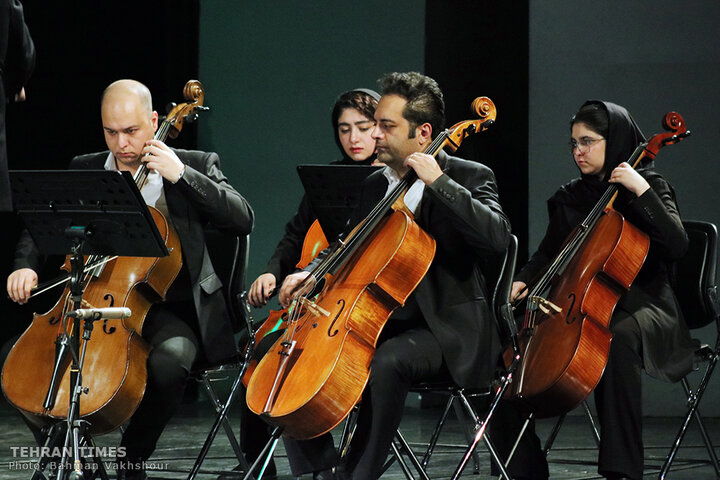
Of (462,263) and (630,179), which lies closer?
(462,263)

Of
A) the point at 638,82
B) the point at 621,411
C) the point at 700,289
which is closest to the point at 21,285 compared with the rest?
the point at 621,411

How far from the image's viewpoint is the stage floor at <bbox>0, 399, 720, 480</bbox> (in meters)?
3.68

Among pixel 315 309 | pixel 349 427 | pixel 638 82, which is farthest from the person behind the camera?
pixel 638 82

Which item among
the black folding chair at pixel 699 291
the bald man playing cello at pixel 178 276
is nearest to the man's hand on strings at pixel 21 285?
the bald man playing cello at pixel 178 276

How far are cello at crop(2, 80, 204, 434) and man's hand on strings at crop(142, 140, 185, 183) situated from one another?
132mm

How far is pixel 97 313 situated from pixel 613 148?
71.5 inches

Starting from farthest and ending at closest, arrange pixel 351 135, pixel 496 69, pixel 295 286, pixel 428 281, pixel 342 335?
pixel 496 69 < pixel 351 135 < pixel 428 281 < pixel 295 286 < pixel 342 335

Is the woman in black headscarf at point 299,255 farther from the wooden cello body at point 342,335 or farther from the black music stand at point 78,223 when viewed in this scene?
the black music stand at point 78,223

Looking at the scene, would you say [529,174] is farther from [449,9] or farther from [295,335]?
[295,335]

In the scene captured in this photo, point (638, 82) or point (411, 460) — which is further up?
point (638, 82)

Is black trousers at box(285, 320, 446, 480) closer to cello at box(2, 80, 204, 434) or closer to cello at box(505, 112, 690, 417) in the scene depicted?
cello at box(505, 112, 690, 417)

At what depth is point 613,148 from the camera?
11.0ft

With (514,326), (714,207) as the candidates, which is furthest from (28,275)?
(714,207)

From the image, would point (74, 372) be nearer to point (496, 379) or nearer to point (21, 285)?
point (21, 285)
